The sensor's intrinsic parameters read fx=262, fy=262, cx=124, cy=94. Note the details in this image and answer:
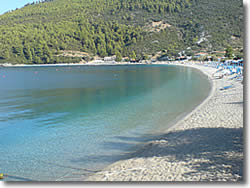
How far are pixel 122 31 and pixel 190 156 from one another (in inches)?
3705

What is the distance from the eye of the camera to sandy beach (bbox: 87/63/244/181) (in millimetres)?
4773

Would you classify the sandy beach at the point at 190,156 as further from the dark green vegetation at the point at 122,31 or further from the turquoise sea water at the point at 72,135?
the dark green vegetation at the point at 122,31

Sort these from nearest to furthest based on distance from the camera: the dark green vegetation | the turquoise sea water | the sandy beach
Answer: the sandy beach → the turquoise sea water → the dark green vegetation

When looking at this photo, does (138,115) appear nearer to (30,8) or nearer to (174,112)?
(174,112)

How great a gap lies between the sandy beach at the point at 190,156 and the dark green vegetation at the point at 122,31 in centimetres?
7469

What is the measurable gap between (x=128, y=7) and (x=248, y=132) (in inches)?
4228

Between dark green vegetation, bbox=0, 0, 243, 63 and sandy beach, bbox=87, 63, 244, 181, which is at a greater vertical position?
dark green vegetation, bbox=0, 0, 243, 63

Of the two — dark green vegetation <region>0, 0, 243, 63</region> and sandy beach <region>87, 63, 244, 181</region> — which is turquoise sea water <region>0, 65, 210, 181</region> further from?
dark green vegetation <region>0, 0, 243, 63</region>

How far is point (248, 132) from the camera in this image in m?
3.92

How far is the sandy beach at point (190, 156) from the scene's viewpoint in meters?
4.77

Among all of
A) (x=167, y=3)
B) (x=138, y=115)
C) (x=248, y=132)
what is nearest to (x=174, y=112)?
(x=138, y=115)

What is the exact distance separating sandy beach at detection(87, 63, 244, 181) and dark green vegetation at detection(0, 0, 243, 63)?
74689 mm

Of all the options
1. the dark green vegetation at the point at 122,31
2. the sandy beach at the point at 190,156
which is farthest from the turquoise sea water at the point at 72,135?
the dark green vegetation at the point at 122,31

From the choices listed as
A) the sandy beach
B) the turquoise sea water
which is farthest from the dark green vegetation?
the sandy beach
